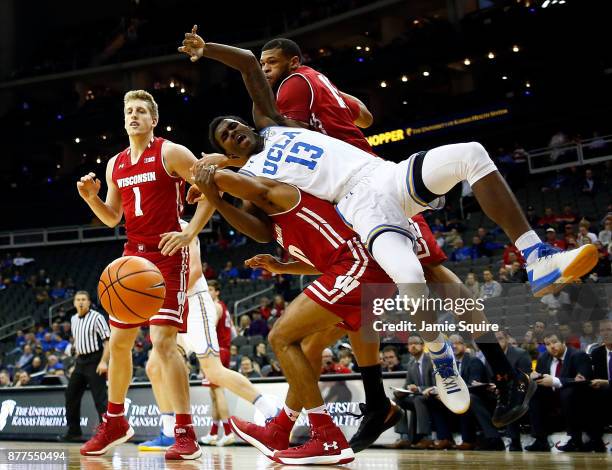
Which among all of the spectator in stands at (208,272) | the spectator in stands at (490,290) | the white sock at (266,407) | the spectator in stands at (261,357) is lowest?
the white sock at (266,407)

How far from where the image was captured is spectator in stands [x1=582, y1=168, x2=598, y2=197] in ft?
53.7

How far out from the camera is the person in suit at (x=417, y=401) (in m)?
7.73

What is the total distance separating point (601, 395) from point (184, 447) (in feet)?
12.2

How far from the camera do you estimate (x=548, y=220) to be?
589 inches

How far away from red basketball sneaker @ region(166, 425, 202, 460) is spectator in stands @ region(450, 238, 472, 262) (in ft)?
32.1

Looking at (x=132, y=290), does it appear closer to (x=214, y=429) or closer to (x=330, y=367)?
(x=214, y=429)

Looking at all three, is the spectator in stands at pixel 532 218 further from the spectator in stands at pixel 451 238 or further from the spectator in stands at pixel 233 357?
the spectator in stands at pixel 233 357

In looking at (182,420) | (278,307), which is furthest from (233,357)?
(182,420)

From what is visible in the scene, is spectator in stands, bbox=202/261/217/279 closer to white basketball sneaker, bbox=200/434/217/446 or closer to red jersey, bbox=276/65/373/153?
white basketball sneaker, bbox=200/434/217/446

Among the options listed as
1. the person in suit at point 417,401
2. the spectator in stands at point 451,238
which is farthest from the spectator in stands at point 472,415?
the spectator in stands at point 451,238

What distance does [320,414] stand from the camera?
4062mm

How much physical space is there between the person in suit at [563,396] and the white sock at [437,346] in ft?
9.11

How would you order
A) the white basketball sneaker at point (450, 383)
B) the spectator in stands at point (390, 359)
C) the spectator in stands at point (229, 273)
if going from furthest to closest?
the spectator in stands at point (229, 273), the spectator in stands at point (390, 359), the white basketball sneaker at point (450, 383)

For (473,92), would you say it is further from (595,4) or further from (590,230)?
(590,230)
